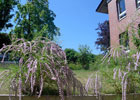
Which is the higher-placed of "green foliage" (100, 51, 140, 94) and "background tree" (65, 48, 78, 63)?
"background tree" (65, 48, 78, 63)

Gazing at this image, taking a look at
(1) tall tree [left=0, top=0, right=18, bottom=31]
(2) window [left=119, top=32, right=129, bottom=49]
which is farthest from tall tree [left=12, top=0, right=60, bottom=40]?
(2) window [left=119, top=32, right=129, bottom=49]

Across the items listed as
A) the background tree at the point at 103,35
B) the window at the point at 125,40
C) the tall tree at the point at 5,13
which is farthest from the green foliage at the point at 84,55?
the window at the point at 125,40

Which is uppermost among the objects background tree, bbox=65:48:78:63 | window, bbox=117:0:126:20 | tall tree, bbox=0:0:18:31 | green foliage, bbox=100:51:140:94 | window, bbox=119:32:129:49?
tall tree, bbox=0:0:18:31

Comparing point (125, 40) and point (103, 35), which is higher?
point (103, 35)

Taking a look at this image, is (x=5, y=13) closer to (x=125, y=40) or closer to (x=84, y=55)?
(x=84, y=55)

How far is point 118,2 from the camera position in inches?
480

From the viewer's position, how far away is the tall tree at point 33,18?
2030cm

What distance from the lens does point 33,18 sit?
21.7 m

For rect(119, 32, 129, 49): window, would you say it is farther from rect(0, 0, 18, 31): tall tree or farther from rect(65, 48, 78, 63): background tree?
rect(65, 48, 78, 63): background tree

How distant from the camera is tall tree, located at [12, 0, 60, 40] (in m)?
20.3

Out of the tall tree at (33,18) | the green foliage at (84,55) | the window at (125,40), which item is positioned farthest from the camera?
the tall tree at (33,18)

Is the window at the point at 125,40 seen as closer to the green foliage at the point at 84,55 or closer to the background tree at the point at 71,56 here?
the green foliage at the point at 84,55

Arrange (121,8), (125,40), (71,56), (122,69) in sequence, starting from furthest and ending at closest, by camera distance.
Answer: (71,56)
(121,8)
(125,40)
(122,69)

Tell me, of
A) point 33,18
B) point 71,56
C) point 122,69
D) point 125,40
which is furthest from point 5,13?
point 122,69
